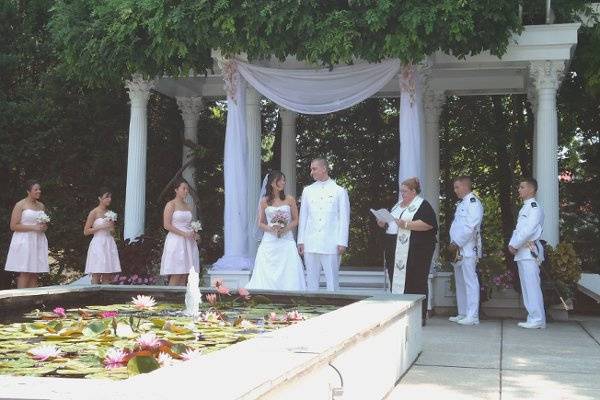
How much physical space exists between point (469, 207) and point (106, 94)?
8.37 m

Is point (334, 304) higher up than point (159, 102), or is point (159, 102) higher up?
point (159, 102)

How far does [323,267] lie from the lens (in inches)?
401

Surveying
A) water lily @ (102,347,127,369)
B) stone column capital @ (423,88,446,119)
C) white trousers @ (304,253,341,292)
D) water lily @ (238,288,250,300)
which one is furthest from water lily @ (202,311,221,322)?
stone column capital @ (423,88,446,119)

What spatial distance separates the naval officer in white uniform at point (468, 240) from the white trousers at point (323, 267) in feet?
5.41

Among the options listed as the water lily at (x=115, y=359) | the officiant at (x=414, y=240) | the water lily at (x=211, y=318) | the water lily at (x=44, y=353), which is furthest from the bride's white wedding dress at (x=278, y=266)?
the water lily at (x=115, y=359)

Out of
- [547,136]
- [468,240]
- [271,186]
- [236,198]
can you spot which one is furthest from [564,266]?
[236,198]

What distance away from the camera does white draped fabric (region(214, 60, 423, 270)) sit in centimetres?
1190

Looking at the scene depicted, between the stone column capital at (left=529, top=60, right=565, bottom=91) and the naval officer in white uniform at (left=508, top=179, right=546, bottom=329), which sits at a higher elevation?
the stone column capital at (left=529, top=60, right=565, bottom=91)

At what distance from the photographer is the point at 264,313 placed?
637 cm

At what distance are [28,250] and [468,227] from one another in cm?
624

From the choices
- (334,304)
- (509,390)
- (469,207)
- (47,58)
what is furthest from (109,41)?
(509,390)

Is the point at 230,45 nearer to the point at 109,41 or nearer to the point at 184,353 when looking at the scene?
the point at 109,41

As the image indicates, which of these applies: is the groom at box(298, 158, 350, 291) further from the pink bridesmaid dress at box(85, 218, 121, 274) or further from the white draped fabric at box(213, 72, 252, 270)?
the pink bridesmaid dress at box(85, 218, 121, 274)

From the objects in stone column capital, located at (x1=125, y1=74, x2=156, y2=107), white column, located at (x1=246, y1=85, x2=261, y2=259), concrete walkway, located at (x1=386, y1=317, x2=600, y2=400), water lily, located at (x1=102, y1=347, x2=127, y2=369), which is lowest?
concrete walkway, located at (x1=386, y1=317, x2=600, y2=400)
